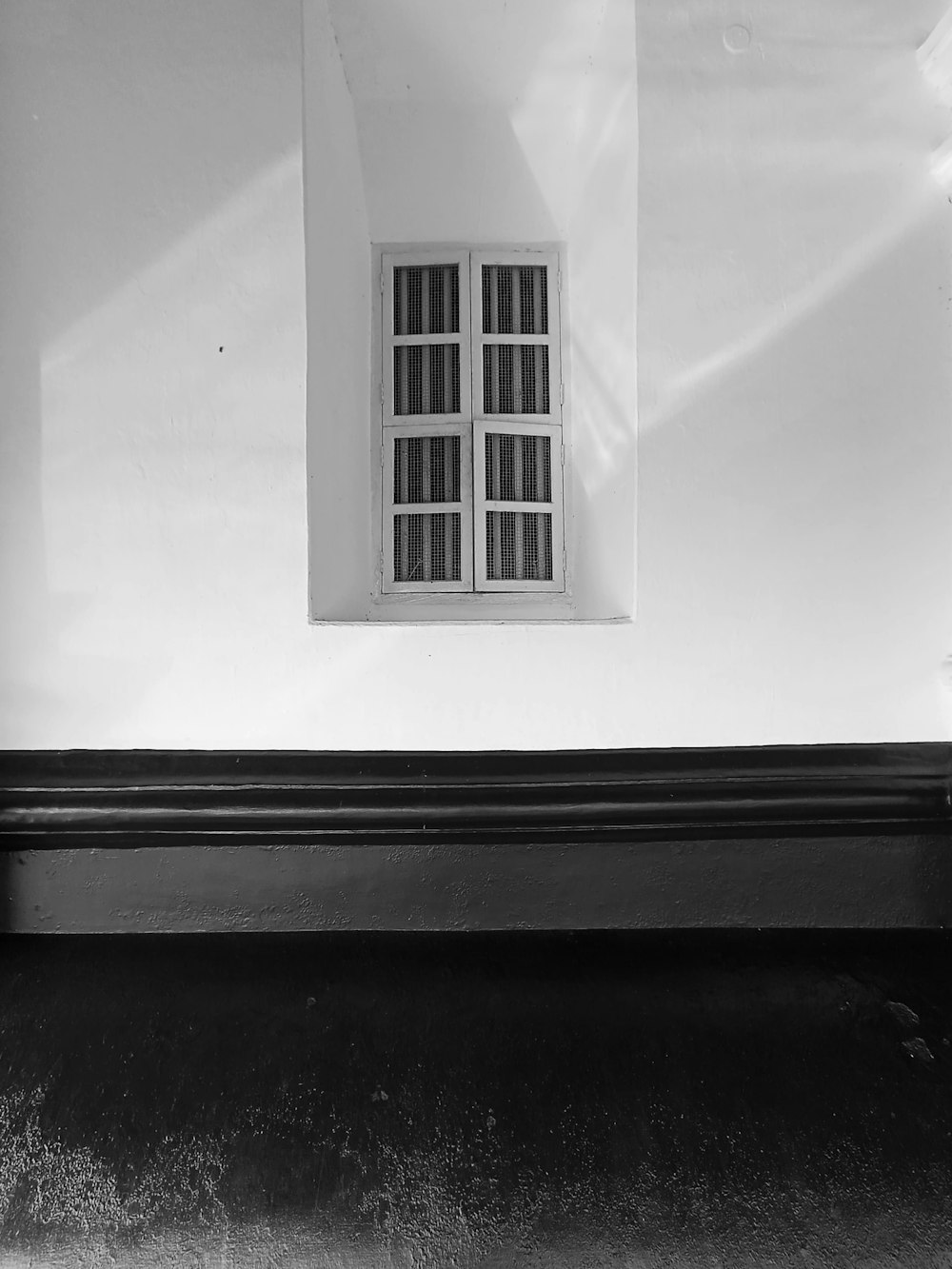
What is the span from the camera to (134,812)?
233 cm

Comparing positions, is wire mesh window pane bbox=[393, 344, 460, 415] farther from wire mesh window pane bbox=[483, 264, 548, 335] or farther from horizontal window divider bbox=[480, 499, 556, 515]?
horizontal window divider bbox=[480, 499, 556, 515]

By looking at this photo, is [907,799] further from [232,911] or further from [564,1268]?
[232,911]

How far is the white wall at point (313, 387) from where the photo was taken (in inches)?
89.0

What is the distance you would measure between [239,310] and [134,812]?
1.56 m

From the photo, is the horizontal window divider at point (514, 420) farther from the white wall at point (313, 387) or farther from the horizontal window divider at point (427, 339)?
the white wall at point (313, 387)

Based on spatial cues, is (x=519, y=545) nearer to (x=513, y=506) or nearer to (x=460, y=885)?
(x=513, y=506)

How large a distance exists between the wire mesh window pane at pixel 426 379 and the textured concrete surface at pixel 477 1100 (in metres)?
1.88

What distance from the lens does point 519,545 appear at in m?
2.82

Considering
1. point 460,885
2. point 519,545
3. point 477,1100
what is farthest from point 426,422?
point 477,1100

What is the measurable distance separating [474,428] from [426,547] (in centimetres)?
48

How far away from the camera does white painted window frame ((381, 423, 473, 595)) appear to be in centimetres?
281

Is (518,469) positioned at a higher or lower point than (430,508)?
higher

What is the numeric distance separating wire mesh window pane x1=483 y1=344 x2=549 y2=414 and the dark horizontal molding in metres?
1.33

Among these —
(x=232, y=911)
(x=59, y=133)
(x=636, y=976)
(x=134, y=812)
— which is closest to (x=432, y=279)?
(x=59, y=133)
